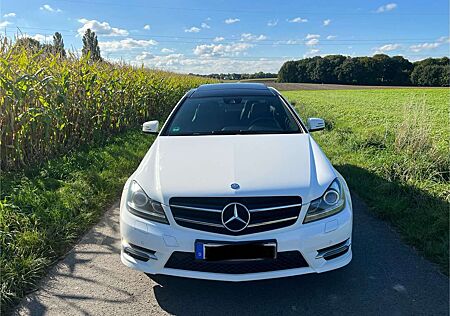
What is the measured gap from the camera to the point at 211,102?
13.4 ft

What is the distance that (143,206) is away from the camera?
2488 millimetres

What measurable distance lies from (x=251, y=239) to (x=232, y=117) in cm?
183

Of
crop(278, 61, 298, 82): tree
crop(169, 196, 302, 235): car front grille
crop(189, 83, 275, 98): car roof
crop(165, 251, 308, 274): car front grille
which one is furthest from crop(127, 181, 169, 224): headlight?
crop(278, 61, 298, 82): tree

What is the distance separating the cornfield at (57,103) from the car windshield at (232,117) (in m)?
2.35

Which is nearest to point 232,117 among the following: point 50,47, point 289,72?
point 50,47

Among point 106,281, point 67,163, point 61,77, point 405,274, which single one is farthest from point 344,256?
point 61,77

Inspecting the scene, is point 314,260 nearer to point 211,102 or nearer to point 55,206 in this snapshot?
point 211,102

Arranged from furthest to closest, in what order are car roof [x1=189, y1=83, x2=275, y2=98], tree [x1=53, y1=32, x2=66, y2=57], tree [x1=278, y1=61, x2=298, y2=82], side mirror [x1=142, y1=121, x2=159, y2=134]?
tree [x1=278, y1=61, x2=298, y2=82] → tree [x1=53, y1=32, x2=66, y2=57] → car roof [x1=189, y1=83, x2=275, y2=98] → side mirror [x1=142, y1=121, x2=159, y2=134]

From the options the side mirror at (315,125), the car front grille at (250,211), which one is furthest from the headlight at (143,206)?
the side mirror at (315,125)

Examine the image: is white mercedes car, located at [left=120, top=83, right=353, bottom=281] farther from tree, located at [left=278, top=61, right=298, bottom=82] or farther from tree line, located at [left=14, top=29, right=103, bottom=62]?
tree, located at [left=278, top=61, right=298, bottom=82]

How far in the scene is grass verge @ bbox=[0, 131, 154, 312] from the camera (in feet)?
9.05

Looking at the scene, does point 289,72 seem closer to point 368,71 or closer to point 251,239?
point 368,71

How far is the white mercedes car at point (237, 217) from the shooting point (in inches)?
90.1

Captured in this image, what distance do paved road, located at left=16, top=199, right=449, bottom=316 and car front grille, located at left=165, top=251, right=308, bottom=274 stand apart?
0.29 meters
